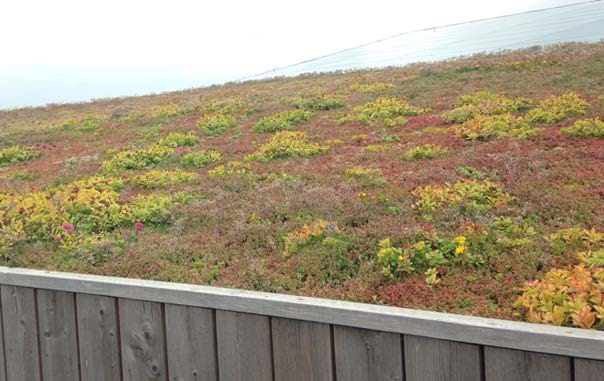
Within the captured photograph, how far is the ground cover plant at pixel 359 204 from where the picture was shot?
5.41 metres

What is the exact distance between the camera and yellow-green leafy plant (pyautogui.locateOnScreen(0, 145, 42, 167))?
14.6 m

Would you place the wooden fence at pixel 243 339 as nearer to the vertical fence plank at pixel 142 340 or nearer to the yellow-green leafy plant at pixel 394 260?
the vertical fence plank at pixel 142 340

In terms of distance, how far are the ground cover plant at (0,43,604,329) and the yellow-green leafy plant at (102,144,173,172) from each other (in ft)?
0.16

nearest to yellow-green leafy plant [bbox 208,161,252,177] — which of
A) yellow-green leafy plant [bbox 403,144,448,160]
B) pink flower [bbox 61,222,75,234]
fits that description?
yellow-green leafy plant [bbox 403,144,448,160]

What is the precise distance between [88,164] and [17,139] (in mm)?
7240

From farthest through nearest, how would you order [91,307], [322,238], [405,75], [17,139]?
1. [405,75]
2. [17,139]
3. [322,238]
4. [91,307]

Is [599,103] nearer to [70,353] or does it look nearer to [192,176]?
[192,176]

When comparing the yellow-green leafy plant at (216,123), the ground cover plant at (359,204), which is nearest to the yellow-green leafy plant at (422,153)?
the ground cover plant at (359,204)

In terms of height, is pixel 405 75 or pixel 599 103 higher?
pixel 405 75

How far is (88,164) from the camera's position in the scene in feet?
42.1

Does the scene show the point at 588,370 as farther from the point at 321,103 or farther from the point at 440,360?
the point at 321,103

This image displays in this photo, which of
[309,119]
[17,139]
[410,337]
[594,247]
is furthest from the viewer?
[17,139]

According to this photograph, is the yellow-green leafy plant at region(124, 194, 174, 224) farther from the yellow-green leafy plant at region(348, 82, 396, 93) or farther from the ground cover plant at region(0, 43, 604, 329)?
the yellow-green leafy plant at region(348, 82, 396, 93)

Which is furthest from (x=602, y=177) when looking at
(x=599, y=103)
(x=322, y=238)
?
(x=599, y=103)
